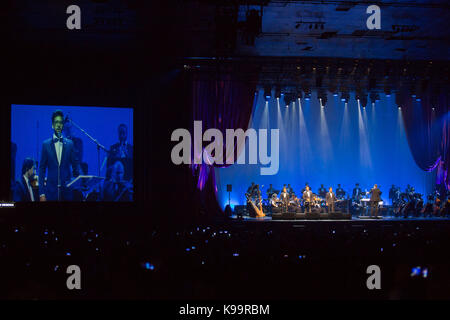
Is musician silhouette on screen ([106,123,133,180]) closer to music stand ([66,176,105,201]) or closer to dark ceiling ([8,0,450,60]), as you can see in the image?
music stand ([66,176,105,201])

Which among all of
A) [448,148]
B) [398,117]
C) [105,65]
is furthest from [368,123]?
[105,65]

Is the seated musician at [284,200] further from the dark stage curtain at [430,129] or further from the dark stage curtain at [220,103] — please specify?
the dark stage curtain at [430,129]

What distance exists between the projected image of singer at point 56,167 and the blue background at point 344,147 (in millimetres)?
7318

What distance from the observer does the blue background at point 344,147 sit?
1800 cm

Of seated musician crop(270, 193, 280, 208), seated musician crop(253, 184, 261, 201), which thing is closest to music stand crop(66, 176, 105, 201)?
seated musician crop(253, 184, 261, 201)

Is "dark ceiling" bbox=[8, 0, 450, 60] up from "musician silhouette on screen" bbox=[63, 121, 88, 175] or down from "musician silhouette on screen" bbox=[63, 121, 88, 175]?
up

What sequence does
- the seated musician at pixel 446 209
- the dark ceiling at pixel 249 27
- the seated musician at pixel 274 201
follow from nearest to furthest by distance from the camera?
the dark ceiling at pixel 249 27 < the seated musician at pixel 446 209 < the seated musician at pixel 274 201

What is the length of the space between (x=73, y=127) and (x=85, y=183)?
1.67 m

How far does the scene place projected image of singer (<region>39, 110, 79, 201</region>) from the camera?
43.2 feet

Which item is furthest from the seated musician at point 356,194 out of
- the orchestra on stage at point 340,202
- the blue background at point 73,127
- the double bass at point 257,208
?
the blue background at point 73,127

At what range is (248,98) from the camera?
15.0m

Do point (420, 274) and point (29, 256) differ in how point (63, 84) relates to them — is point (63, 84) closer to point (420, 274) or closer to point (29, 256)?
point (29, 256)

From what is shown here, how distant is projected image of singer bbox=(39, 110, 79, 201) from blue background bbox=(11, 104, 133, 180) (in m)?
0.19


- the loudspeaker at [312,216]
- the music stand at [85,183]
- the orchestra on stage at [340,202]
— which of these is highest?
the music stand at [85,183]
